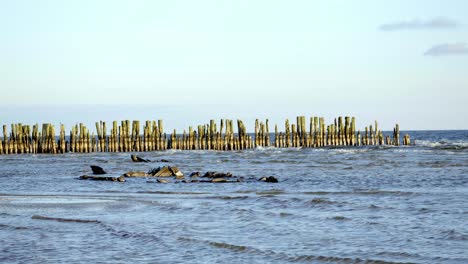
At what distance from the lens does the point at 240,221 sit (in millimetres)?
15734

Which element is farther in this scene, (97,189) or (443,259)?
(97,189)

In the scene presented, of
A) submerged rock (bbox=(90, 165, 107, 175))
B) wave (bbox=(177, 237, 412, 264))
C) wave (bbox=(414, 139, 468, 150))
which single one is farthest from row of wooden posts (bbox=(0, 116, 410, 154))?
wave (bbox=(177, 237, 412, 264))

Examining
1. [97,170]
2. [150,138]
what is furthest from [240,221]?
[150,138]

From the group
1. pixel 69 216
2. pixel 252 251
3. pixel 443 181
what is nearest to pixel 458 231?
pixel 252 251

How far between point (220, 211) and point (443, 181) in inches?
405

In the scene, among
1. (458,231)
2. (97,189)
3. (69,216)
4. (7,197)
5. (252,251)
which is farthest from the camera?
(97,189)

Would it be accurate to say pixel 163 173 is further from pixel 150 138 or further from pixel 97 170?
pixel 150 138

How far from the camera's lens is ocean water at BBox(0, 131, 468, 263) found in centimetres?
1199

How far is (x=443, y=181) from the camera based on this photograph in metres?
25.1

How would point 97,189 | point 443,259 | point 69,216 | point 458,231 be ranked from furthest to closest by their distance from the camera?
point 97,189 → point 69,216 → point 458,231 → point 443,259

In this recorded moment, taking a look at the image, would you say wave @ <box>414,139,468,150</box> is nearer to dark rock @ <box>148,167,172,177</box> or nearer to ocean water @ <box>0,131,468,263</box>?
ocean water @ <box>0,131,468,263</box>

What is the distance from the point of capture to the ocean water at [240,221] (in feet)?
39.3

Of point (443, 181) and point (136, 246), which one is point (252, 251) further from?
point (443, 181)

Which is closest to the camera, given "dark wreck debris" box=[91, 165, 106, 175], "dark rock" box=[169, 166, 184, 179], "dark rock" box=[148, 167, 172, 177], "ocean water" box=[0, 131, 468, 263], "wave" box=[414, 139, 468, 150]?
"ocean water" box=[0, 131, 468, 263]
